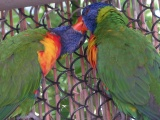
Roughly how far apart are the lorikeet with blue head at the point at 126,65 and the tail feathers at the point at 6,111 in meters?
0.26

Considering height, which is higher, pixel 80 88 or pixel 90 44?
pixel 90 44

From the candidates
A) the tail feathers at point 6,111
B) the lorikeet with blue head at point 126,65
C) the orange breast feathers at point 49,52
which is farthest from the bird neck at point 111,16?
the tail feathers at point 6,111

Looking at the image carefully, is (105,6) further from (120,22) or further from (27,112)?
(27,112)

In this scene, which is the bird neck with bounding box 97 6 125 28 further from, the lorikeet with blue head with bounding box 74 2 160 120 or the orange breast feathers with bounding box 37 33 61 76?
the orange breast feathers with bounding box 37 33 61 76

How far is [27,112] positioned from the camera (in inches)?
55.7

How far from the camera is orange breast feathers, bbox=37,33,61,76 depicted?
1.38m

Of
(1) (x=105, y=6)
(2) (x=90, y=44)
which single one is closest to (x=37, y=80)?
(2) (x=90, y=44)

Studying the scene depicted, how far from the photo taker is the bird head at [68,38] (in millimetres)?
1438

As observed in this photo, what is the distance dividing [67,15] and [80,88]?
0.23 meters

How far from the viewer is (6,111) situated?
1366 mm

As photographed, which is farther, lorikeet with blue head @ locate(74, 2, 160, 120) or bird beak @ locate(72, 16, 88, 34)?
bird beak @ locate(72, 16, 88, 34)

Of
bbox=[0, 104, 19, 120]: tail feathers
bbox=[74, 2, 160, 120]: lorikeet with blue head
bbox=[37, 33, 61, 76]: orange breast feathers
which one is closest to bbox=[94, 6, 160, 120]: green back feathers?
bbox=[74, 2, 160, 120]: lorikeet with blue head

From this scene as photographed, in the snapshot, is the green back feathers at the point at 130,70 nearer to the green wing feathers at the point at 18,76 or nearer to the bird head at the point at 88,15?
the bird head at the point at 88,15

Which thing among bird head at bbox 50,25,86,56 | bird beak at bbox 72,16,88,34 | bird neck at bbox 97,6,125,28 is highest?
bird neck at bbox 97,6,125,28
